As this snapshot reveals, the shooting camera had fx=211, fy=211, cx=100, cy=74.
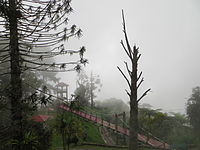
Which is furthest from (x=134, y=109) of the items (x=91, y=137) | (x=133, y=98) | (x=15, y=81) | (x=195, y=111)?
(x=195, y=111)

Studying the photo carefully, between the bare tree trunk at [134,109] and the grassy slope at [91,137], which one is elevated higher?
the bare tree trunk at [134,109]

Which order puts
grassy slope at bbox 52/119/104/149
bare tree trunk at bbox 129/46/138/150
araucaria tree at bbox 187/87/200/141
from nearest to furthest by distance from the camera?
1. bare tree trunk at bbox 129/46/138/150
2. grassy slope at bbox 52/119/104/149
3. araucaria tree at bbox 187/87/200/141

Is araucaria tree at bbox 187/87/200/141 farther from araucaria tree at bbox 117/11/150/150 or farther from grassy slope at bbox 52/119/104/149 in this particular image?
araucaria tree at bbox 117/11/150/150

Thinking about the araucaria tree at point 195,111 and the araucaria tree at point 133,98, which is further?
the araucaria tree at point 195,111

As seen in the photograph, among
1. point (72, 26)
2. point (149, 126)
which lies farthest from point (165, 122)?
A: point (72, 26)

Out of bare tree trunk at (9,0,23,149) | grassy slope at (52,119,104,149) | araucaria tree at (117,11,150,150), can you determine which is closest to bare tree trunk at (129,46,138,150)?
araucaria tree at (117,11,150,150)

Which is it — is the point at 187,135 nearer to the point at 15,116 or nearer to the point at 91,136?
the point at 91,136

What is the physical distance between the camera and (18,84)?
595 cm

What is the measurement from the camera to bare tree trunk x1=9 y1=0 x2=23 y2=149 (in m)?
5.73

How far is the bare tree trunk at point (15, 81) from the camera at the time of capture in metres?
5.73

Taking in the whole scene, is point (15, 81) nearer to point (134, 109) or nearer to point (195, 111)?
point (134, 109)

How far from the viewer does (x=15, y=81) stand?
5.93 m

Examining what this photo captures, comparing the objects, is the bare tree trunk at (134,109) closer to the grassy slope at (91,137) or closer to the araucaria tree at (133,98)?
the araucaria tree at (133,98)

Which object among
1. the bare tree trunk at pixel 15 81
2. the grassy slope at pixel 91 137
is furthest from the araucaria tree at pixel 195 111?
the bare tree trunk at pixel 15 81
